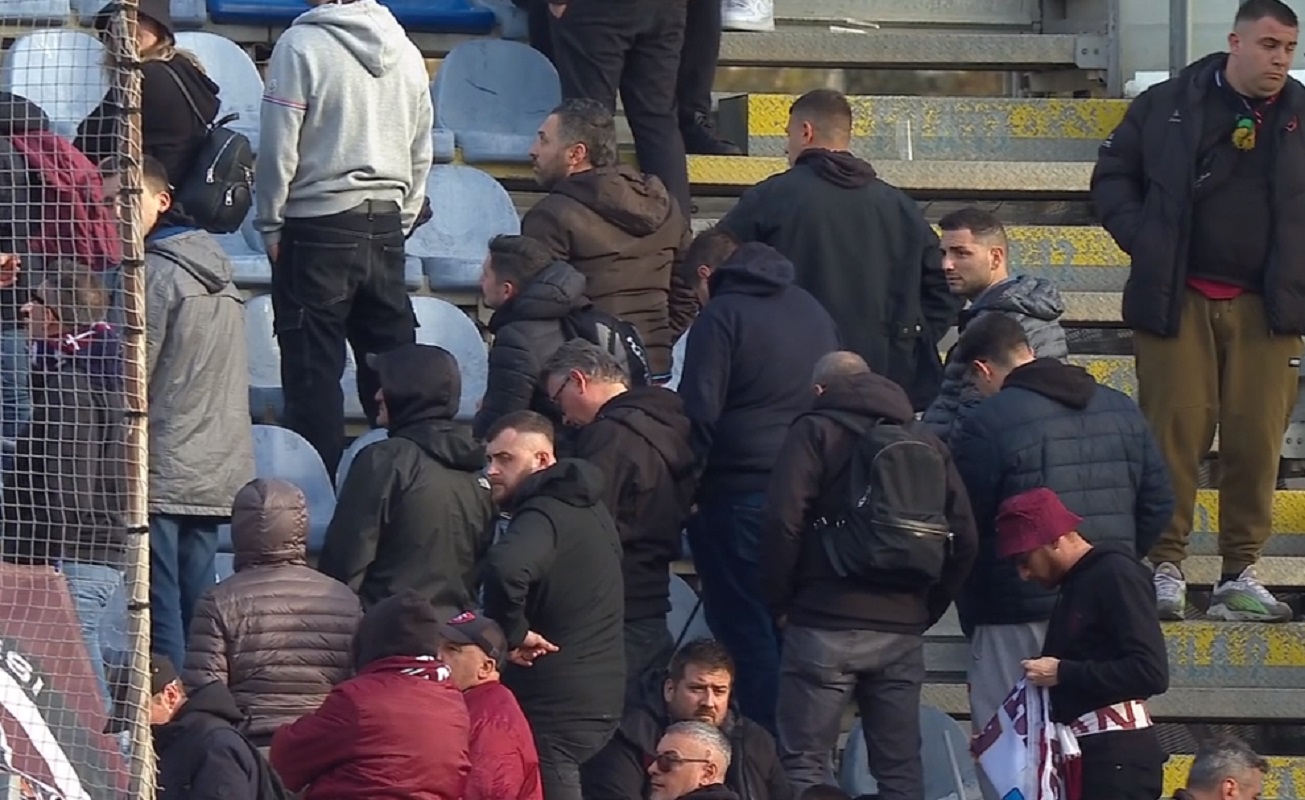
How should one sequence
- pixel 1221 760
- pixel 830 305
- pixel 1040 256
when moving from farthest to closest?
pixel 1040 256 → pixel 830 305 → pixel 1221 760

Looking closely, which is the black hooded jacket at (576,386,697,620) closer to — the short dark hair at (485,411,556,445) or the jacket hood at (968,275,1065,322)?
the short dark hair at (485,411,556,445)

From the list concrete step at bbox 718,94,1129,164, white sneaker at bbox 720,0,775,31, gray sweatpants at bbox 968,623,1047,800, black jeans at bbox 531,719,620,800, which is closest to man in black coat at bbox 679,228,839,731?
gray sweatpants at bbox 968,623,1047,800

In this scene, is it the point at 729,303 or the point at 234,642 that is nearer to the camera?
the point at 234,642

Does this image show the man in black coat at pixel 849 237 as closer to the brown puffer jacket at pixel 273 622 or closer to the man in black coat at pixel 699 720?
the man in black coat at pixel 699 720

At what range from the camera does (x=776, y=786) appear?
26.0ft

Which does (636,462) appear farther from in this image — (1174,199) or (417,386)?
(1174,199)

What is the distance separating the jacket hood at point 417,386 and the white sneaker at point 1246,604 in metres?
2.85

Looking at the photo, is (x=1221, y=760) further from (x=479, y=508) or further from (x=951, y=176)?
(x=951, y=176)

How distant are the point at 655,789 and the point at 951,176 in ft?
11.9

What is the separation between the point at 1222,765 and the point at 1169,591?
0.91m

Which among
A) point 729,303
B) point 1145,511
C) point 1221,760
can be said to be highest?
point 729,303

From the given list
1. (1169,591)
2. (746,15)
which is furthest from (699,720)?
(746,15)

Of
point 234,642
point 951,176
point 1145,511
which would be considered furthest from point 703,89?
point 234,642

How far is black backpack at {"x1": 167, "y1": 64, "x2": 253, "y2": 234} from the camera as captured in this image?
838 centimetres
